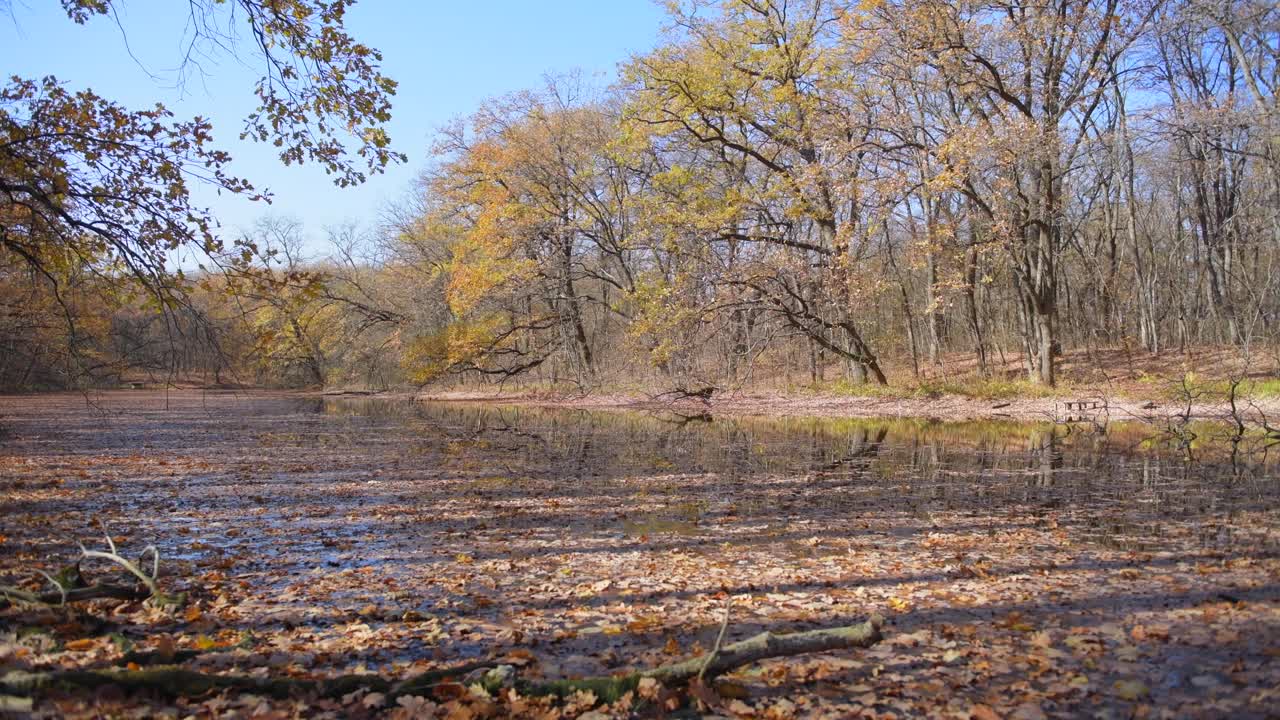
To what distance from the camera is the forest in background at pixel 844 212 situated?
72.8 ft

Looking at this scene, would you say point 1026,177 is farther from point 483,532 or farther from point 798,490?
point 483,532

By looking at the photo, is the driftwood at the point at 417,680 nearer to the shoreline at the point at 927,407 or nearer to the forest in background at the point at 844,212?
the forest in background at the point at 844,212

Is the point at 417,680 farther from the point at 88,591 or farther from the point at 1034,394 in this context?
the point at 1034,394

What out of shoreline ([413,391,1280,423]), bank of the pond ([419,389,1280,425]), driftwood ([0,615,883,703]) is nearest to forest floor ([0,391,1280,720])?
driftwood ([0,615,883,703])

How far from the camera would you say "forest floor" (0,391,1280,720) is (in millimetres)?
4098

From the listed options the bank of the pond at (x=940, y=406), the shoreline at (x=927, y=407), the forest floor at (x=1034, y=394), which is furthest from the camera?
the forest floor at (x=1034, y=394)

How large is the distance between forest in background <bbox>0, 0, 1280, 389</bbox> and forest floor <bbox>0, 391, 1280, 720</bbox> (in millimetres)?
2702

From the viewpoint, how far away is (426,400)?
4166cm

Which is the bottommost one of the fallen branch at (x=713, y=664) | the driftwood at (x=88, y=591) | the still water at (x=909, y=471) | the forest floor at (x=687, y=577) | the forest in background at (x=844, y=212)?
the still water at (x=909, y=471)

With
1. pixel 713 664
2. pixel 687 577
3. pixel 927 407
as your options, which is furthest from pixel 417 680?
pixel 927 407

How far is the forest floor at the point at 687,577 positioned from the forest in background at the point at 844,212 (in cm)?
270

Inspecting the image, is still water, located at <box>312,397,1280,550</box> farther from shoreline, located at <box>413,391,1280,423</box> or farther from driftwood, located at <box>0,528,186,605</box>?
driftwood, located at <box>0,528,186,605</box>

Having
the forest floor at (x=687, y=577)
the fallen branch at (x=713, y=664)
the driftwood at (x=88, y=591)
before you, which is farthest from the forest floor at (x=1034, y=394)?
the driftwood at (x=88, y=591)

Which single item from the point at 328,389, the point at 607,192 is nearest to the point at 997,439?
the point at 607,192
